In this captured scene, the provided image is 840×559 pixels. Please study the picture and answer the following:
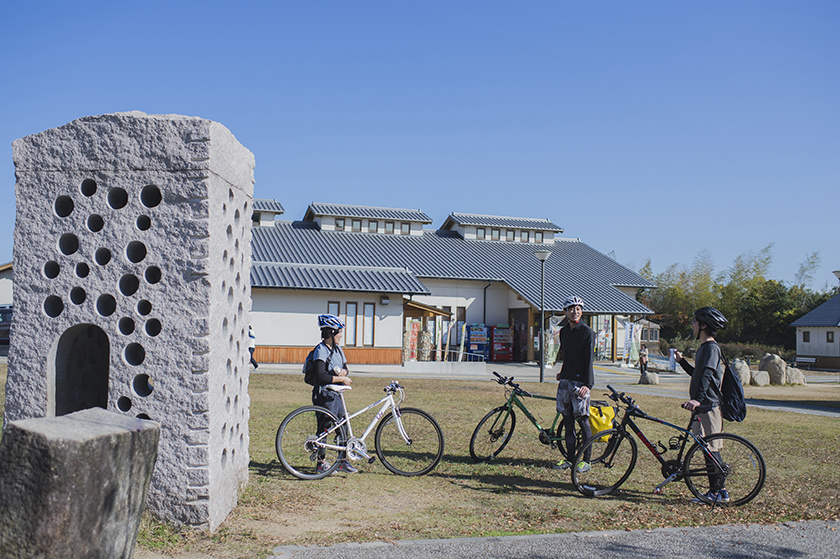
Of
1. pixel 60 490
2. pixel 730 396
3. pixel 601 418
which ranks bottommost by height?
pixel 601 418

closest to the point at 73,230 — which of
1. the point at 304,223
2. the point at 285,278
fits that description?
the point at 285,278

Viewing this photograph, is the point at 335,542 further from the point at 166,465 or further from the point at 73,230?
the point at 73,230

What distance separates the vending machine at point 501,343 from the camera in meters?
32.0

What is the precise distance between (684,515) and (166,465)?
438cm

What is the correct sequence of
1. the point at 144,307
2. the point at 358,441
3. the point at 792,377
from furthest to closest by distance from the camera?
the point at 792,377
the point at 358,441
the point at 144,307

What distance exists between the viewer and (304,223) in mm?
35406

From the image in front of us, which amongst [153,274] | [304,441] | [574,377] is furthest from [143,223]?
[574,377]

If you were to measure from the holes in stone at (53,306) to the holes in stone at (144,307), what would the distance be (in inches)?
24.7

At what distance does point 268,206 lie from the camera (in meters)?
34.0

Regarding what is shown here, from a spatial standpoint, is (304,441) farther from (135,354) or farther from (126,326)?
(126,326)

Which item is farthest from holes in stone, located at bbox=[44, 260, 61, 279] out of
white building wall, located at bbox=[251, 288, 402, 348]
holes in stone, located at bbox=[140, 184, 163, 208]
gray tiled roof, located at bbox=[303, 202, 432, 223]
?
gray tiled roof, located at bbox=[303, 202, 432, 223]

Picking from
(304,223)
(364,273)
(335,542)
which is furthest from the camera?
(304,223)

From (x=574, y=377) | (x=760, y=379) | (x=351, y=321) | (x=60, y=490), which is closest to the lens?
(x=60, y=490)

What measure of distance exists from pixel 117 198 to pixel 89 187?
0.23 metres
